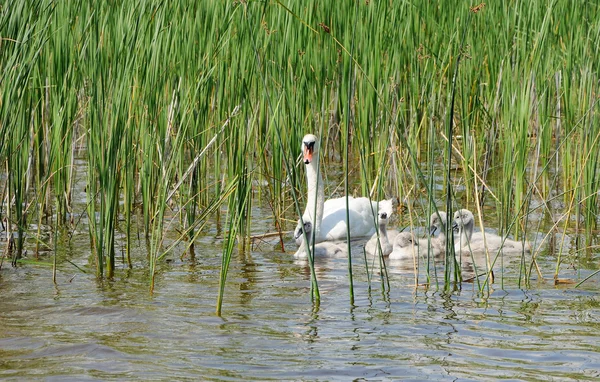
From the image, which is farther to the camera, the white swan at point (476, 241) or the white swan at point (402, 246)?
the white swan at point (402, 246)

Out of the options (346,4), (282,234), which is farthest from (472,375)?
(346,4)

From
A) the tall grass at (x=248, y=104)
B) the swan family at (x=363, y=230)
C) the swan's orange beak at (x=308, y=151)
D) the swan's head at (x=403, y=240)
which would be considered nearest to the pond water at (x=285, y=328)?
the tall grass at (x=248, y=104)

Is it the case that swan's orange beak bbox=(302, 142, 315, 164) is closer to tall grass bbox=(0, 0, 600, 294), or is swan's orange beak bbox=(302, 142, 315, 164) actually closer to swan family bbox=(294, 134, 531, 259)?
swan family bbox=(294, 134, 531, 259)

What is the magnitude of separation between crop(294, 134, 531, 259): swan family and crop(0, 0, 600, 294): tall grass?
8.1 inches

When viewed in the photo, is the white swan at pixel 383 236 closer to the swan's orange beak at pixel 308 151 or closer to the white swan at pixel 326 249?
the white swan at pixel 326 249

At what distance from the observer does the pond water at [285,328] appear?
465 cm

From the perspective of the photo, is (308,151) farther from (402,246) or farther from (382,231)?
(402,246)

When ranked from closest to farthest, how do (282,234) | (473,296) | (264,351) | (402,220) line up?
(264,351) → (473,296) → (282,234) → (402,220)

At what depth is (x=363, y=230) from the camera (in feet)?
28.9

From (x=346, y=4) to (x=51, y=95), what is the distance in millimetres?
3063

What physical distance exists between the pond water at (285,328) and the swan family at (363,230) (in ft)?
2.13

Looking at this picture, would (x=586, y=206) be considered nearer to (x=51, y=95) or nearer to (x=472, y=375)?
(x=472, y=375)

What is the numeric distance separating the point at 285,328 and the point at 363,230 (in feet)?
11.6

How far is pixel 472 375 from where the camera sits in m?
4.56
